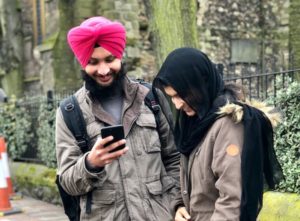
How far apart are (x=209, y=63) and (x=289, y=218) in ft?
9.06

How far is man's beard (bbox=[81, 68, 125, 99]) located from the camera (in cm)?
A: 275

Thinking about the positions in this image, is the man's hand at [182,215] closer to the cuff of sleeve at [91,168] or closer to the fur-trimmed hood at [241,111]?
the cuff of sleeve at [91,168]

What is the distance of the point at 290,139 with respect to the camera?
507 centimetres

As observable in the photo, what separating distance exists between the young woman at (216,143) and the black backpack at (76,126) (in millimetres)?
304

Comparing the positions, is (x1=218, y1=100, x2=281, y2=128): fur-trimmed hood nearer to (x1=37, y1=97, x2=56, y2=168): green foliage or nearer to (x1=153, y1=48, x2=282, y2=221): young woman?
(x1=153, y1=48, x2=282, y2=221): young woman

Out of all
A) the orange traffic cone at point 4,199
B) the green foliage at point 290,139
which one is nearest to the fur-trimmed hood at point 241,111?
the green foliage at point 290,139

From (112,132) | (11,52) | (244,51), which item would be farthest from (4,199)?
(244,51)

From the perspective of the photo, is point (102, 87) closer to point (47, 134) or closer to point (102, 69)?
point (102, 69)

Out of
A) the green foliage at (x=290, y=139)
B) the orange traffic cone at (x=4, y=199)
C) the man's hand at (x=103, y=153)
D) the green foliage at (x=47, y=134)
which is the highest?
the man's hand at (x=103, y=153)

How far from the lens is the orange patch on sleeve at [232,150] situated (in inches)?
88.8

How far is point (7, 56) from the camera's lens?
1786cm

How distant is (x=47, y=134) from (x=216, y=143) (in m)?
7.34

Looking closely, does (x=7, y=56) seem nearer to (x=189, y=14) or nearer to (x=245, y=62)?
(x=245, y=62)

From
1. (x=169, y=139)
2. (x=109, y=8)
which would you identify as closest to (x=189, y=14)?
(x=169, y=139)
